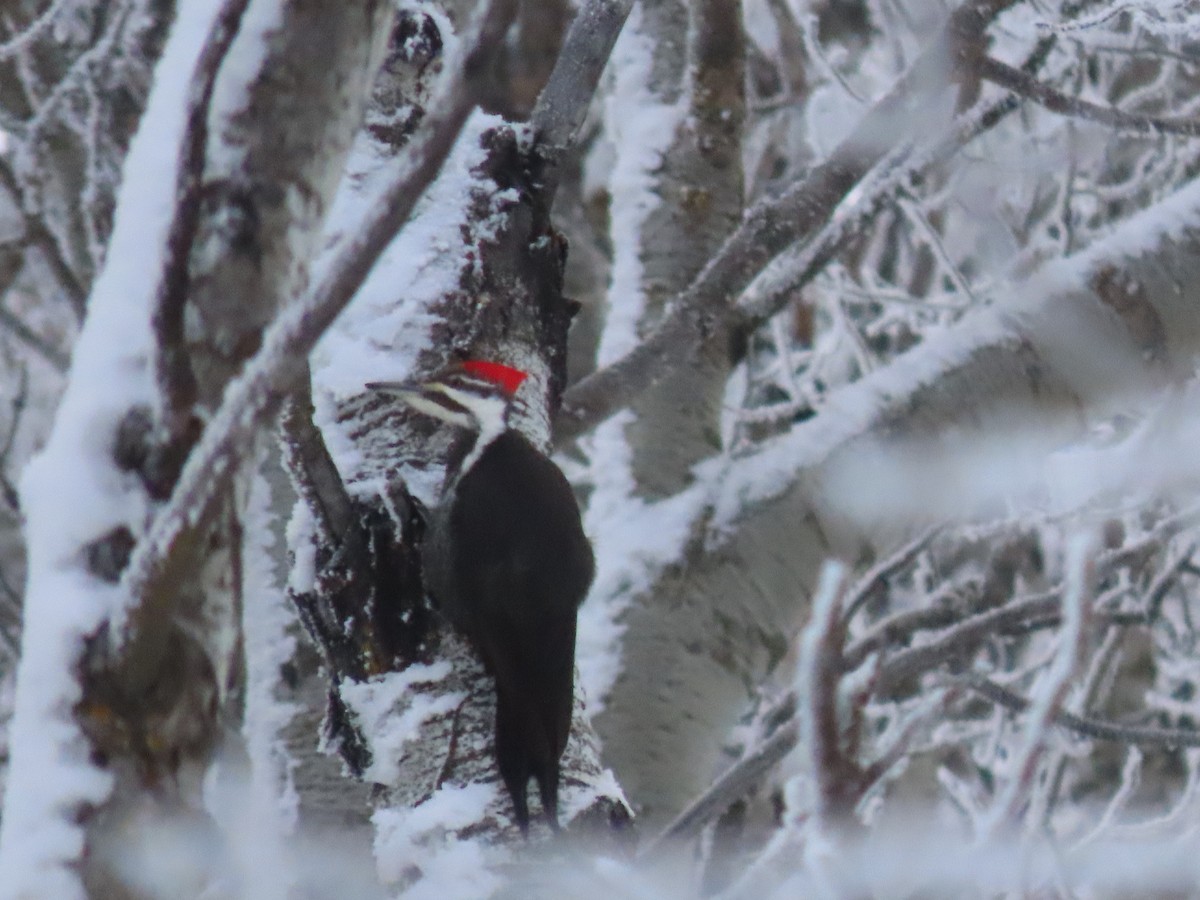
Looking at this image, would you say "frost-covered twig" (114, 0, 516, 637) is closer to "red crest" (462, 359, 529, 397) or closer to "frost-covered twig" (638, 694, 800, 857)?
"red crest" (462, 359, 529, 397)

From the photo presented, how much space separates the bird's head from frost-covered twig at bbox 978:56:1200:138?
0.99 metres

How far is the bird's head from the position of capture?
1.96 metres

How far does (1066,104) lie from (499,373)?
1.08 meters

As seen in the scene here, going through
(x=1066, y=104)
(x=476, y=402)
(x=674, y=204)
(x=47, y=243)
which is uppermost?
(x=47, y=243)

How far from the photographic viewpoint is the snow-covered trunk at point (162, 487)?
3.30ft

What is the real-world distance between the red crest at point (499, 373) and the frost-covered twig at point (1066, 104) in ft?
3.10

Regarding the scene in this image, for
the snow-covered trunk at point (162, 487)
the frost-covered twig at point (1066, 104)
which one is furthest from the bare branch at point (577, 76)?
the snow-covered trunk at point (162, 487)

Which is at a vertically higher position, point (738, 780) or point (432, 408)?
point (432, 408)

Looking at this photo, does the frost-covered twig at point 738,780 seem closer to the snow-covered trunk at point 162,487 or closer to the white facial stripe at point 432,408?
the white facial stripe at point 432,408

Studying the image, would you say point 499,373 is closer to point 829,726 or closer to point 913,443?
point 913,443

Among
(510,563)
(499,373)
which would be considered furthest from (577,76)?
(510,563)

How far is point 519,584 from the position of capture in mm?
2018

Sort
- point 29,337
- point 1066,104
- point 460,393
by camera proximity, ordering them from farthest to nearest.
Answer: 1. point 29,337
2. point 1066,104
3. point 460,393

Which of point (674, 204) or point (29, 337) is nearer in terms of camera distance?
point (674, 204)
